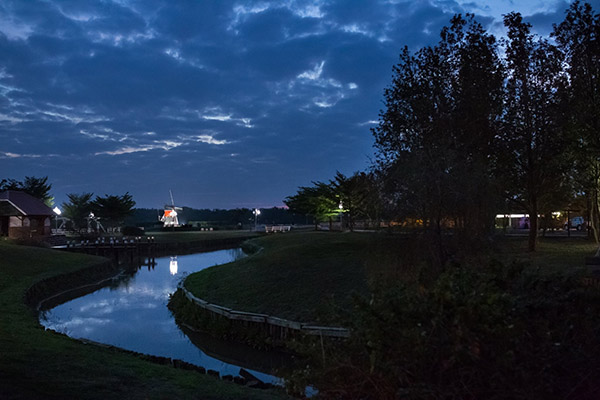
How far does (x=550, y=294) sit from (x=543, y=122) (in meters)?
23.1

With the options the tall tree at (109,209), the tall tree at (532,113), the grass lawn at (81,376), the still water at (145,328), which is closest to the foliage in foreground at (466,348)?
the grass lawn at (81,376)

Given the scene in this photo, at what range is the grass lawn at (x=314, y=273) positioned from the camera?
14766 mm

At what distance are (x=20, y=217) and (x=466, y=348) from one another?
175 feet

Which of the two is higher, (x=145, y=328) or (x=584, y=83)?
(x=584, y=83)

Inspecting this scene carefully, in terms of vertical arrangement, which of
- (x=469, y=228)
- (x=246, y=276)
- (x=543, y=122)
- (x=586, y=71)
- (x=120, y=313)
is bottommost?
(x=120, y=313)

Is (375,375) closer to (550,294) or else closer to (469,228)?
(550,294)

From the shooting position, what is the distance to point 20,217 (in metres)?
49.3

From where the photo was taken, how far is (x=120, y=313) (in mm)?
22141

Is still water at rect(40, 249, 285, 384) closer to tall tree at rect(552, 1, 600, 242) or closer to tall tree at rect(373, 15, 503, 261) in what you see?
tall tree at rect(373, 15, 503, 261)

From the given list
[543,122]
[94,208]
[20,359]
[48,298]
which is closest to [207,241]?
[94,208]

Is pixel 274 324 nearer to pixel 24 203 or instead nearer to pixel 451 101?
pixel 451 101

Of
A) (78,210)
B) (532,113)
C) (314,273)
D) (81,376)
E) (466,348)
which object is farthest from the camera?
(78,210)

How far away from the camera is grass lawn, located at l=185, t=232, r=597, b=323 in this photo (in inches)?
581

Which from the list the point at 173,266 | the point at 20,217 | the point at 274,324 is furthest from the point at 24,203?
the point at 274,324
